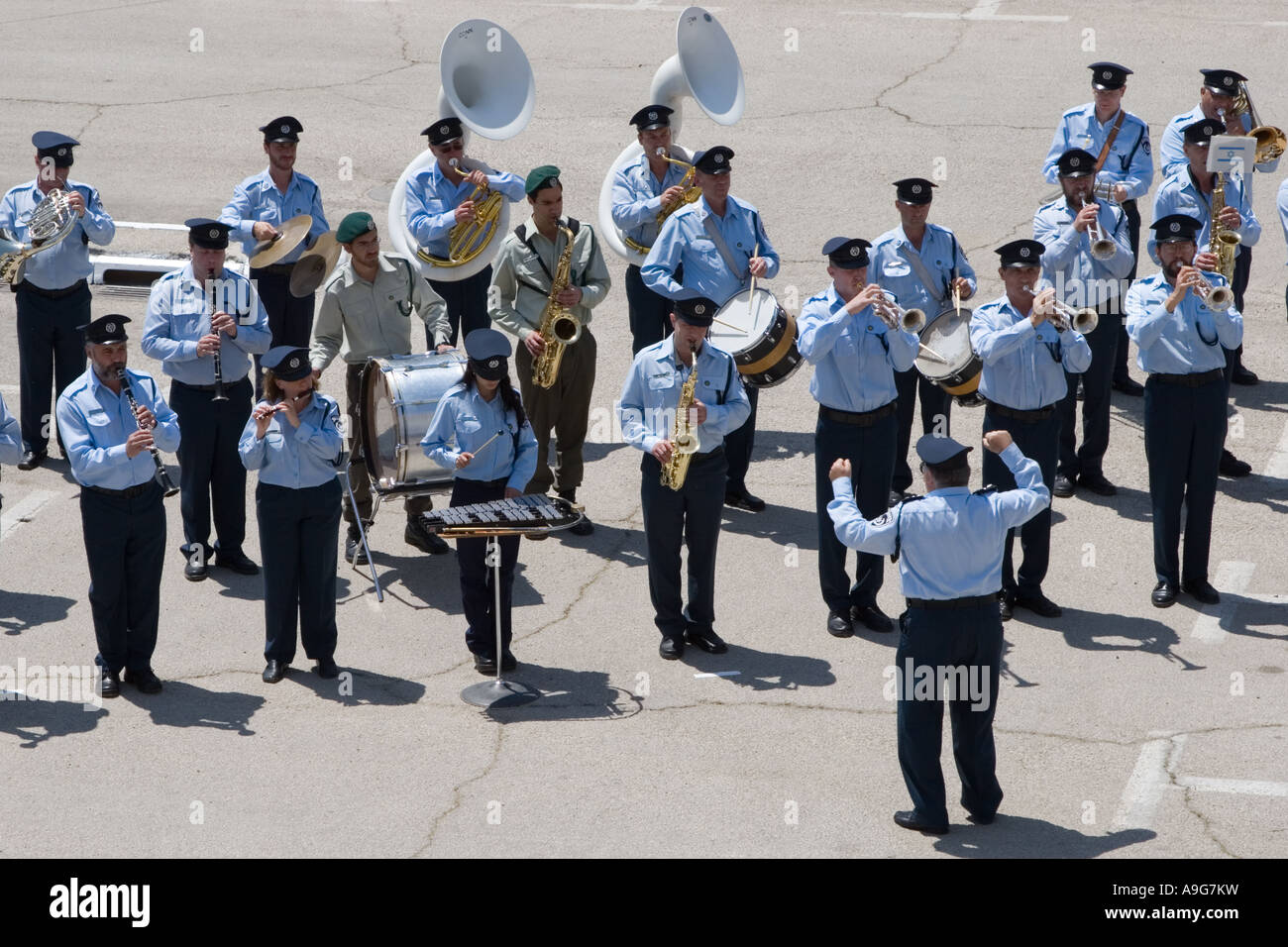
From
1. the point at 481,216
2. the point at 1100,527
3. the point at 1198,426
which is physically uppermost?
the point at 481,216

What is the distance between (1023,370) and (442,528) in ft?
12.0

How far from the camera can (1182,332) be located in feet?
35.6

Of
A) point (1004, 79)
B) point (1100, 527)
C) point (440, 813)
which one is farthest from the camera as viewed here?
point (1004, 79)

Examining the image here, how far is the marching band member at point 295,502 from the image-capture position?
998 cm

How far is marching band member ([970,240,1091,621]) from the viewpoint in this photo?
10750 millimetres

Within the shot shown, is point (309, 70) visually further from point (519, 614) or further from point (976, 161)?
point (519, 614)

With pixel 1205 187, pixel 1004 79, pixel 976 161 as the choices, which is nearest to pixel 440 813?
pixel 1205 187

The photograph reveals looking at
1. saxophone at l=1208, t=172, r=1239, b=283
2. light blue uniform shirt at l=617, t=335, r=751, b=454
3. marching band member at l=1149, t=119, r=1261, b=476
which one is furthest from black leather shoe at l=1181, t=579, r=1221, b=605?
light blue uniform shirt at l=617, t=335, r=751, b=454

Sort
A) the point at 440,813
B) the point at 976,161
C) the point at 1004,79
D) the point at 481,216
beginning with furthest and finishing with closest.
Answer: the point at 1004,79, the point at 976,161, the point at 481,216, the point at 440,813

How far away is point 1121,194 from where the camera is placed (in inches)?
526

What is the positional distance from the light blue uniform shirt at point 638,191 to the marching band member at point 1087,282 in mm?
2597

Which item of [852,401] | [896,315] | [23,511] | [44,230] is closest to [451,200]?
[44,230]

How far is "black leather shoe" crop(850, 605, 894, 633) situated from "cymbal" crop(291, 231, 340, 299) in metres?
4.20

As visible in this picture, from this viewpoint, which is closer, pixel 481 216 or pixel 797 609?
pixel 797 609
